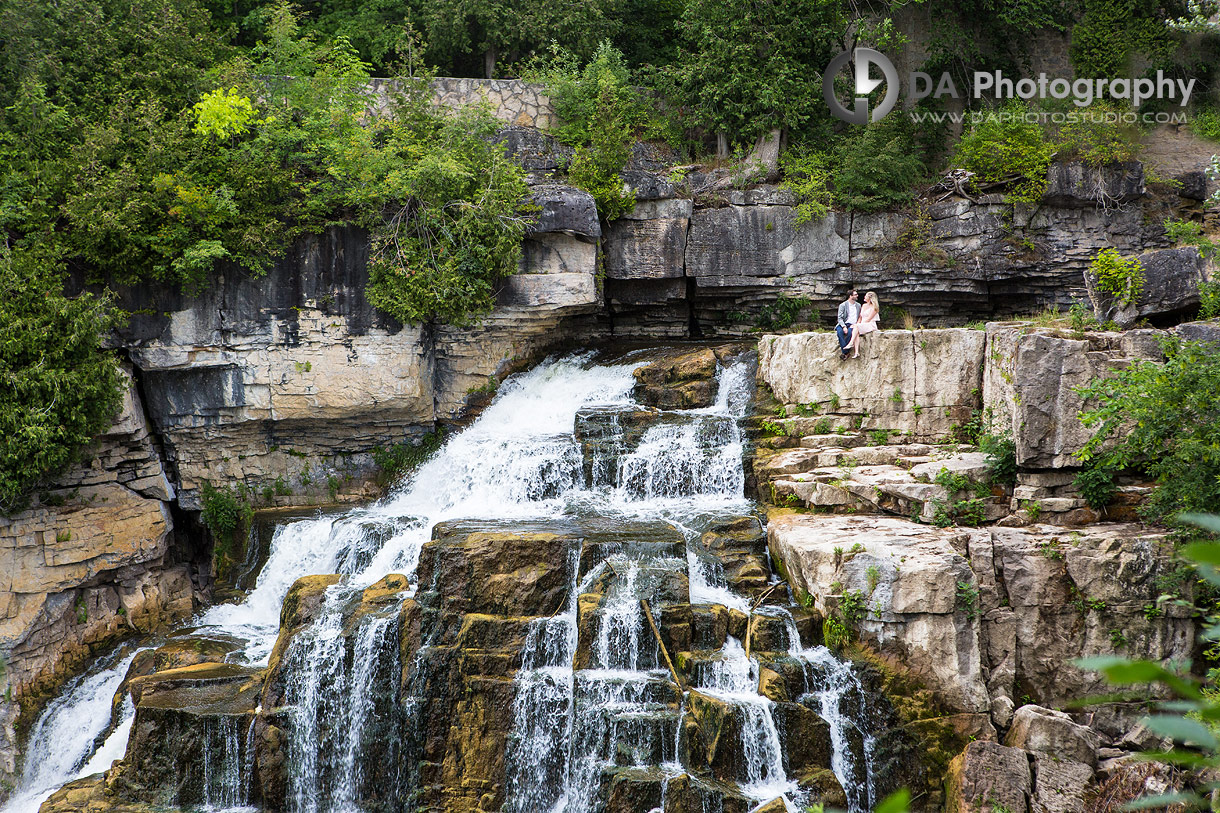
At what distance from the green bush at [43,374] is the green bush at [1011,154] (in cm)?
1665

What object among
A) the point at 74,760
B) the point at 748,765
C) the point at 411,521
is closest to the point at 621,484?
the point at 411,521

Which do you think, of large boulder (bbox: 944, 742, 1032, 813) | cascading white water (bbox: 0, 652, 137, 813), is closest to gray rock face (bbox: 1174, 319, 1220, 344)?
large boulder (bbox: 944, 742, 1032, 813)

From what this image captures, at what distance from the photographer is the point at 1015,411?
38.0 ft

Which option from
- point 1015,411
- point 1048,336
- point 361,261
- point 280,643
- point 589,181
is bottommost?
point 280,643

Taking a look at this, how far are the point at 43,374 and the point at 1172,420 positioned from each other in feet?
48.1

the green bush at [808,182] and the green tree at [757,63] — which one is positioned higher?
the green tree at [757,63]

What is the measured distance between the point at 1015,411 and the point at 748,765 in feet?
19.0

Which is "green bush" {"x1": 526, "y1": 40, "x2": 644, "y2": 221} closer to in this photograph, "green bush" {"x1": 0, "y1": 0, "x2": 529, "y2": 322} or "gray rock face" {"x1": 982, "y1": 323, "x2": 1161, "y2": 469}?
"green bush" {"x1": 0, "y1": 0, "x2": 529, "y2": 322}

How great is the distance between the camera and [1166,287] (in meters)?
11.8

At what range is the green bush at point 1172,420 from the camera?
9508 millimetres

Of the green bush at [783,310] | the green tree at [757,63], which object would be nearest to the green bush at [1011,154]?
the green tree at [757,63]

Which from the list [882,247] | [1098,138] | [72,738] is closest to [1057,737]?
[882,247]

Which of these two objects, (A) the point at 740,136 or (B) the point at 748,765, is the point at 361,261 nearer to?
(A) the point at 740,136

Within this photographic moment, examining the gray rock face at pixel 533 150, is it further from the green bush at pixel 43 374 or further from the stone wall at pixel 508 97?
the green bush at pixel 43 374
